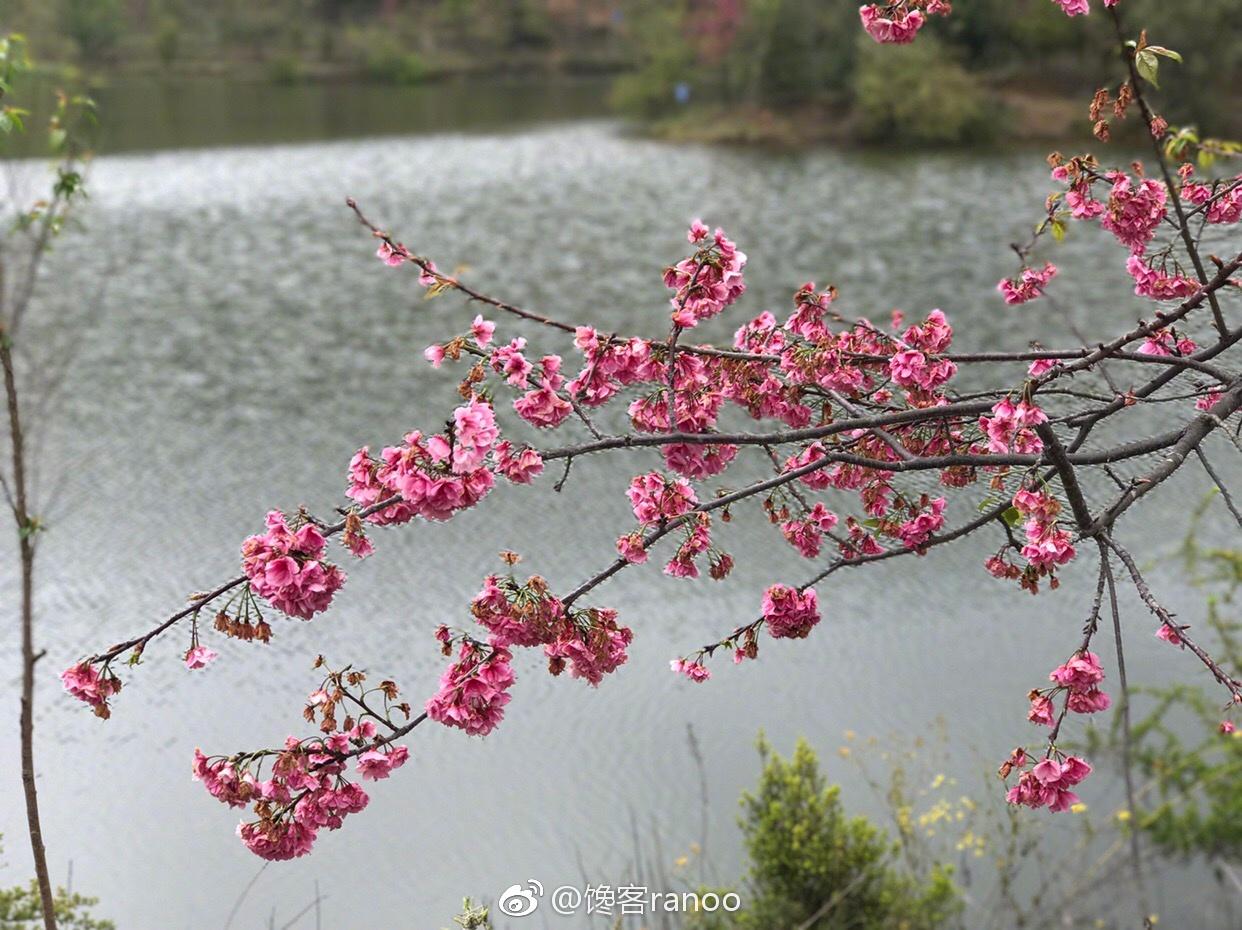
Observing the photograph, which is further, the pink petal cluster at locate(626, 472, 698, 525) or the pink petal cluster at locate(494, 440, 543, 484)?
the pink petal cluster at locate(626, 472, 698, 525)

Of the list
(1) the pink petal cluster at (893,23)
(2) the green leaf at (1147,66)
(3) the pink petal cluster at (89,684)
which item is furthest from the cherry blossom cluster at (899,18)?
(3) the pink petal cluster at (89,684)

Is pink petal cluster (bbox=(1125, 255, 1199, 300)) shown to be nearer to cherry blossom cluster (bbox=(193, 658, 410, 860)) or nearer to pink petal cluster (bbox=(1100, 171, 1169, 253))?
pink petal cluster (bbox=(1100, 171, 1169, 253))

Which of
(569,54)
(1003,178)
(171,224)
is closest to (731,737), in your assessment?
(171,224)

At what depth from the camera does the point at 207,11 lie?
31422mm

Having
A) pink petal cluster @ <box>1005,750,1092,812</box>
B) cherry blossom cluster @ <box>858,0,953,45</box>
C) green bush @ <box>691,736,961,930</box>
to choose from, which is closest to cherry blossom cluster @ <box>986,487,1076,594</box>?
pink petal cluster @ <box>1005,750,1092,812</box>

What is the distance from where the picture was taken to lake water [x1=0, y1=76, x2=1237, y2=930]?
3.63 m

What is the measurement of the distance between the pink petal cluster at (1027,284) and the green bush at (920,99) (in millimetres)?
15689

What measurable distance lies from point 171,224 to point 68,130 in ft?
31.8

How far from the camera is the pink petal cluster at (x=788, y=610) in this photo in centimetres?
187

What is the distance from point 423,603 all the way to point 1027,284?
2.97m

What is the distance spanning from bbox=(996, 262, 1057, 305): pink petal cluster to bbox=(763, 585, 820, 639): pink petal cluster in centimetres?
73

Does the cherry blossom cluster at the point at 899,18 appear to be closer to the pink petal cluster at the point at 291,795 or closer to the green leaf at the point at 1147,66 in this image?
the green leaf at the point at 1147,66

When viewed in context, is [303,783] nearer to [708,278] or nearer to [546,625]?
[546,625]

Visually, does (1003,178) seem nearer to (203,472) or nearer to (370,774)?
(203,472)
